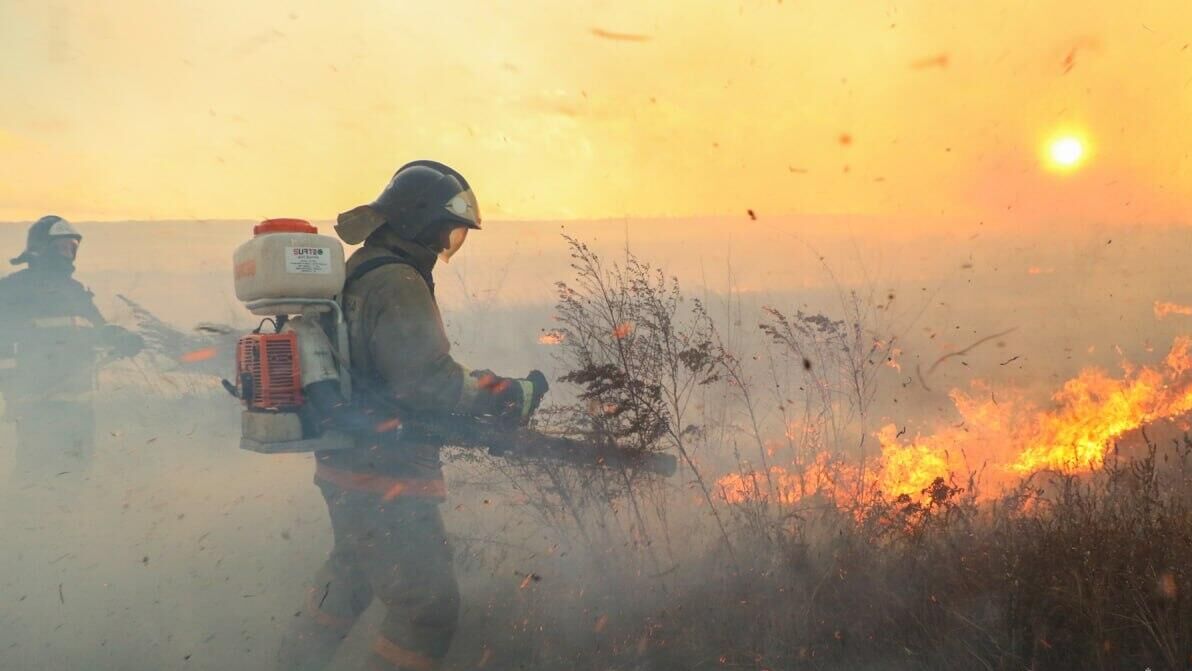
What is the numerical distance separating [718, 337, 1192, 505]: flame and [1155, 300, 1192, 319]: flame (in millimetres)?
830

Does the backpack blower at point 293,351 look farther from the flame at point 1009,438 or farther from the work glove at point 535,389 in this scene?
the flame at point 1009,438

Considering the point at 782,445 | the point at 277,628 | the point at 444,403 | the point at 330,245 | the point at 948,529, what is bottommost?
the point at 277,628

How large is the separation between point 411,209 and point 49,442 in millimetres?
5178

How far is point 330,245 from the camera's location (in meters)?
3.55

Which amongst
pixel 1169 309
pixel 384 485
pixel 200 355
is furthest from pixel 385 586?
pixel 1169 309

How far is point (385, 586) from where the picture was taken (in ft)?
12.0

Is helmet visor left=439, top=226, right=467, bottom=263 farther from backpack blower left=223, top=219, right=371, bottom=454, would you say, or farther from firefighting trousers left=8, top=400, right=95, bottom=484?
firefighting trousers left=8, top=400, right=95, bottom=484

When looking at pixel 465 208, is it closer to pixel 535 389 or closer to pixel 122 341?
pixel 535 389

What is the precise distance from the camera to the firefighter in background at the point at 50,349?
23.2ft

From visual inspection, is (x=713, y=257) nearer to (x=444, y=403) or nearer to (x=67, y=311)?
(x=444, y=403)

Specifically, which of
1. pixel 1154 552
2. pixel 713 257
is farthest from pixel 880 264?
pixel 1154 552

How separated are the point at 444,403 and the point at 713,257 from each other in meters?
3.93

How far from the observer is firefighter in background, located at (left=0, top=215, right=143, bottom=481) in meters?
7.07

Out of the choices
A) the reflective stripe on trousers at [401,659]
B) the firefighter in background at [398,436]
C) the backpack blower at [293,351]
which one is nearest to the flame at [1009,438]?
the firefighter in background at [398,436]
